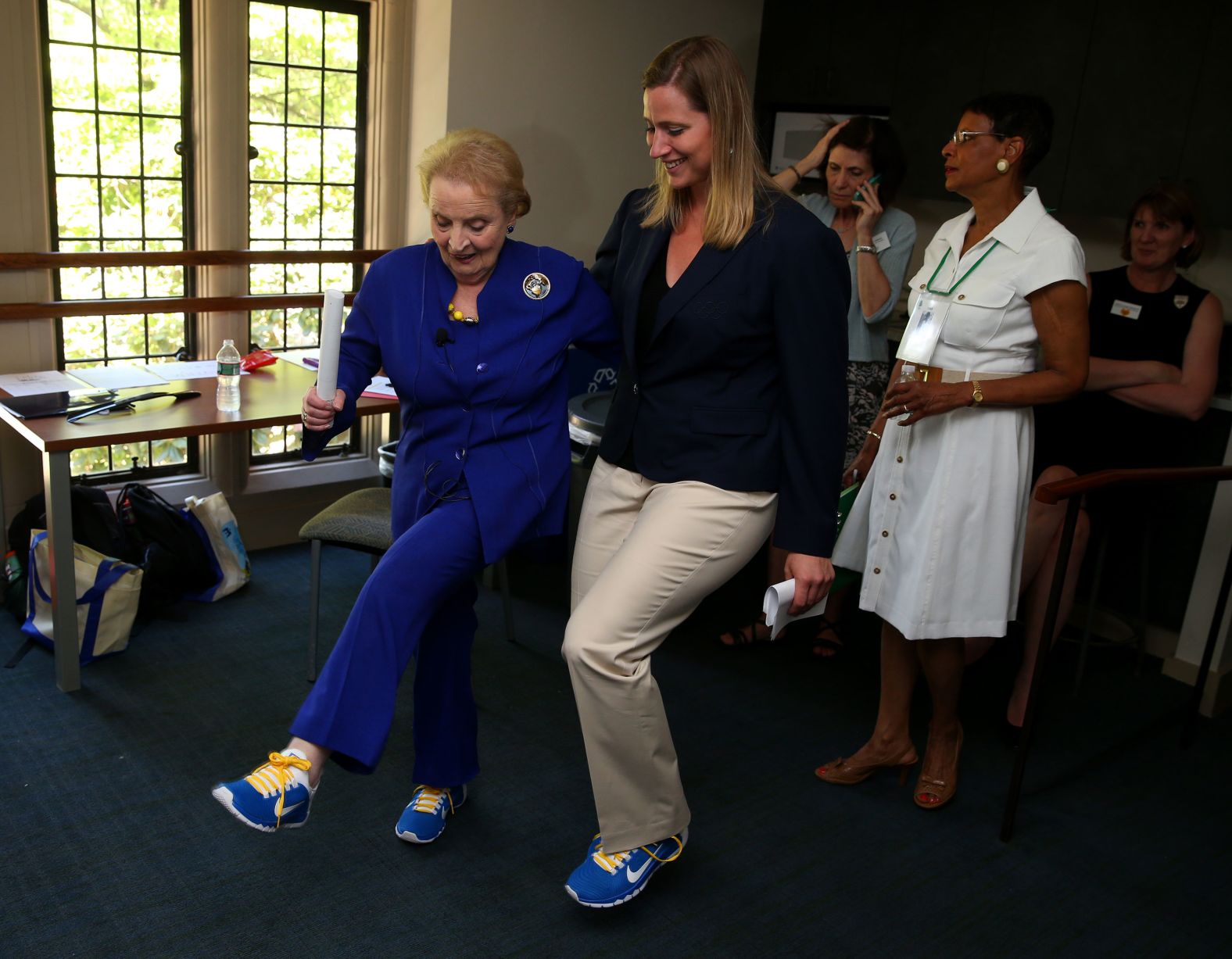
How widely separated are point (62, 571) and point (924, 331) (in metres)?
2.35

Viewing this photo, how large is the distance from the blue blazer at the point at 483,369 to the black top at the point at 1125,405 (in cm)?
215

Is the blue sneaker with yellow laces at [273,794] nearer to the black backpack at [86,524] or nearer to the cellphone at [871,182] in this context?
the black backpack at [86,524]

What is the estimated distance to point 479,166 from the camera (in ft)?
7.26

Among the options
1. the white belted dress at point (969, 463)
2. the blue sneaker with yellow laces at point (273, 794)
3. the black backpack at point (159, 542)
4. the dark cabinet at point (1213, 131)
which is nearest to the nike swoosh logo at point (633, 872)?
the blue sneaker with yellow laces at point (273, 794)

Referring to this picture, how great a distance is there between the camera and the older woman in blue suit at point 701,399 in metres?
2.04

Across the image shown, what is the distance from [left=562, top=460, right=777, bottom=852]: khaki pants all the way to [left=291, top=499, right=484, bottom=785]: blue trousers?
0.93ft

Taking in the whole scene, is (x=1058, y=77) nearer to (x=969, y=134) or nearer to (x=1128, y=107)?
(x=1128, y=107)

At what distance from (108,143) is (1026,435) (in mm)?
3050

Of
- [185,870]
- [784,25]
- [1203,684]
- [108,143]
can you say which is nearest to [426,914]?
[185,870]

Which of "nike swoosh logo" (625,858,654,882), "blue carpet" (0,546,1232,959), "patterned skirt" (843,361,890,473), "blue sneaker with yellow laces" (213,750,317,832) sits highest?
"patterned skirt" (843,361,890,473)

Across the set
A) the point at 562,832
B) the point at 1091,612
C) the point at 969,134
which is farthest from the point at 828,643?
the point at 969,134

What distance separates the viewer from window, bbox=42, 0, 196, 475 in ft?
12.1

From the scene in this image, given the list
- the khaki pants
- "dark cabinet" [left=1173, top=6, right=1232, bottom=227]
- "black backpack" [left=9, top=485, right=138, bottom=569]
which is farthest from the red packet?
"dark cabinet" [left=1173, top=6, right=1232, bottom=227]

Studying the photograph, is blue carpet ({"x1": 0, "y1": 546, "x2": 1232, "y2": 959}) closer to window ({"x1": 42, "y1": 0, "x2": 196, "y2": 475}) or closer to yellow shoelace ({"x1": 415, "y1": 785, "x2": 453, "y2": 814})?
yellow shoelace ({"x1": 415, "y1": 785, "x2": 453, "y2": 814})
